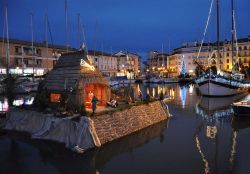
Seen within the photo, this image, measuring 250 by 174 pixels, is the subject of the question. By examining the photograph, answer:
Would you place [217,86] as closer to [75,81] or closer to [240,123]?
[240,123]

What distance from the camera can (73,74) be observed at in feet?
75.9

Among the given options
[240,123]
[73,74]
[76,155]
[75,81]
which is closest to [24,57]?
[73,74]

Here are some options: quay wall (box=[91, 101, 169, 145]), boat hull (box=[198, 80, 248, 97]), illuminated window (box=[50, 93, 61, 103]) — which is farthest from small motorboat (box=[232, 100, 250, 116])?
boat hull (box=[198, 80, 248, 97])

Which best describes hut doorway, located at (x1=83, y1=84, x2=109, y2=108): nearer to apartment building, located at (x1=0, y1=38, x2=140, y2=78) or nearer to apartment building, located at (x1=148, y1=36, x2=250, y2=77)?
apartment building, located at (x1=0, y1=38, x2=140, y2=78)

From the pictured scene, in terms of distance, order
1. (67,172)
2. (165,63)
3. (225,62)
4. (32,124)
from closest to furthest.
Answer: (67,172) → (32,124) → (225,62) → (165,63)

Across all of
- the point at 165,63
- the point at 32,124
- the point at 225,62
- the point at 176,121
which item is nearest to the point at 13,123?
the point at 32,124

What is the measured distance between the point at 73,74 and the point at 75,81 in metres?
0.94

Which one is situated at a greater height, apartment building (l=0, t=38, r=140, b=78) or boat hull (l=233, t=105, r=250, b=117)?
apartment building (l=0, t=38, r=140, b=78)

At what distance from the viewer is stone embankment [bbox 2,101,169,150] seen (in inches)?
733

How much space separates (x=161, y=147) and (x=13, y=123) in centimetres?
1324

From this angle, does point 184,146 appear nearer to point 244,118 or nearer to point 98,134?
point 98,134

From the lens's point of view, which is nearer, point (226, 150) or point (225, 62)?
point (226, 150)

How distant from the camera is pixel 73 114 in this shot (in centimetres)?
2084

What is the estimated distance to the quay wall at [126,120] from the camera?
19892mm
